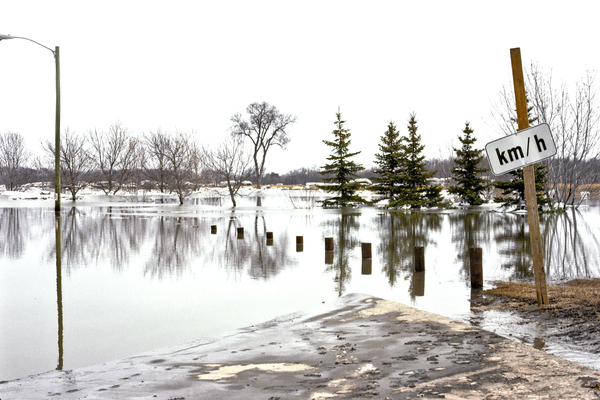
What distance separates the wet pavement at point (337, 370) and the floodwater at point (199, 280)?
578 millimetres

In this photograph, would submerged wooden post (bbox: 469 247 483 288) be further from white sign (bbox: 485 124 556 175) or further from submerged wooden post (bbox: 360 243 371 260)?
submerged wooden post (bbox: 360 243 371 260)

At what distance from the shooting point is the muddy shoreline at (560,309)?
5445mm

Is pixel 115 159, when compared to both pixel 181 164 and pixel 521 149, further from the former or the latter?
pixel 521 149

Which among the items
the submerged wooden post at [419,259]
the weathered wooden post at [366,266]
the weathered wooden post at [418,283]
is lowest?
the weathered wooden post at [418,283]

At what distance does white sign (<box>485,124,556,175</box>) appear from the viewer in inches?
254

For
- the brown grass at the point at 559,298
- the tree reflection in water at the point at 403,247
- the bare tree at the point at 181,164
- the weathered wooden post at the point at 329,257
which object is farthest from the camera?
the bare tree at the point at 181,164

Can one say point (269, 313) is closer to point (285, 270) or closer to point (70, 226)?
point (285, 270)

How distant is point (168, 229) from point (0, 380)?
16.2 meters

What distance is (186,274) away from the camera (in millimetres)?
10461

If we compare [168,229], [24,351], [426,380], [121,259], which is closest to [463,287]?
[426,380]

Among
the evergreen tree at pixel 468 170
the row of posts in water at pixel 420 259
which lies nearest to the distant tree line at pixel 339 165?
the evergreen tree at pixel 468 170

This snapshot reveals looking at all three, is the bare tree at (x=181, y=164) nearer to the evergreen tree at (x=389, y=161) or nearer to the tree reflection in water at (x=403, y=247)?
the evergreen tree at (x=389, y=161)

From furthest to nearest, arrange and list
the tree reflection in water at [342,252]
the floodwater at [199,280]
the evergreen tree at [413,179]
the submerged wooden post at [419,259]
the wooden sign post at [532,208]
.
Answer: the evergreen tree at [413,179], the submerged wooden post at [419,259], the tree reflection in water at [342,252], the wooden sign post at [532,208], the floodwater at [199,280]

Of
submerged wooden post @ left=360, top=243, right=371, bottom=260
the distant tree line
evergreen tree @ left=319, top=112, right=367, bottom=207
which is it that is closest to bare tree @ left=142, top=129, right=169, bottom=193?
the distant tree line
